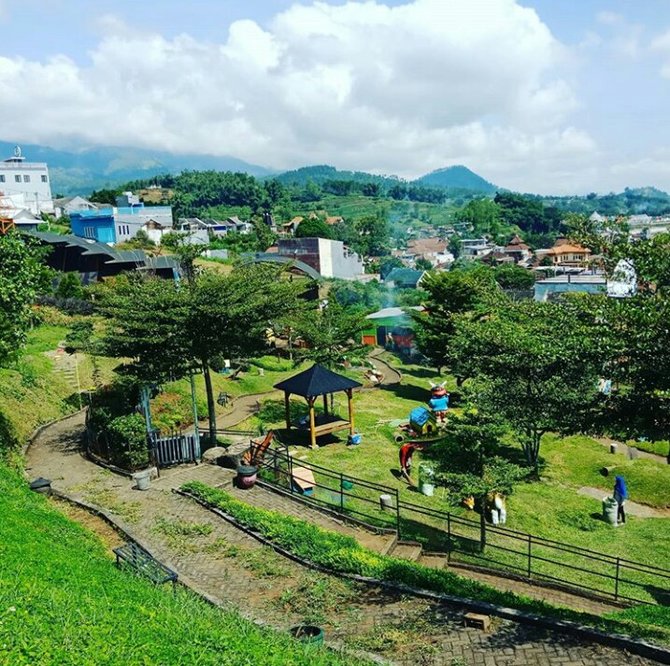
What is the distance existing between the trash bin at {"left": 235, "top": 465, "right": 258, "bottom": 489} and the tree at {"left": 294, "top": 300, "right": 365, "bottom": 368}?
13365 mm

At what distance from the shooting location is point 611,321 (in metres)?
8.57

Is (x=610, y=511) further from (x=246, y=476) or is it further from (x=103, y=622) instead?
(x=103, y=622)

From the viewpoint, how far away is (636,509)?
18.1m

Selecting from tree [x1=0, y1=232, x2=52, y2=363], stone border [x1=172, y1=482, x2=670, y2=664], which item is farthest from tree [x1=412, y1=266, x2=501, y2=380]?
stone border [x1=172, y1=482, x2=670, y2=664]

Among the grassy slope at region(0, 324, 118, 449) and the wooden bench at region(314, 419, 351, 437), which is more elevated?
the grassy slope at region(0, 324, 118, 449)

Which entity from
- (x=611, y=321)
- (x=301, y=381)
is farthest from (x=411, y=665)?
(x=301, y=381)

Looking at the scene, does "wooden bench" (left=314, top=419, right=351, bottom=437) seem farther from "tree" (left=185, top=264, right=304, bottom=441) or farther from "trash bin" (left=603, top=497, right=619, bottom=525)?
"trash bin" (left=603, top=497, right=619, bottom=525)

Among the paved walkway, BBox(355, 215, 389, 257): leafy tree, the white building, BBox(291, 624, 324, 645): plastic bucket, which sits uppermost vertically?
the white building

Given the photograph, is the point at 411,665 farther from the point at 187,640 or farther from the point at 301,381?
the point at 301,381

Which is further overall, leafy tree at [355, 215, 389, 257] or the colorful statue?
leafy tree at [355, 215, 389, 257]

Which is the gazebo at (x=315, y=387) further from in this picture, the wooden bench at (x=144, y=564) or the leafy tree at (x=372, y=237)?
the leafy tree at (x=372, y=237)

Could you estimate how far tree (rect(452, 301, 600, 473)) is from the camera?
29.2 ft

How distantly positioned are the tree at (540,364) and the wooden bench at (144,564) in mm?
6891

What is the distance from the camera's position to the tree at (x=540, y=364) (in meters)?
8.90
